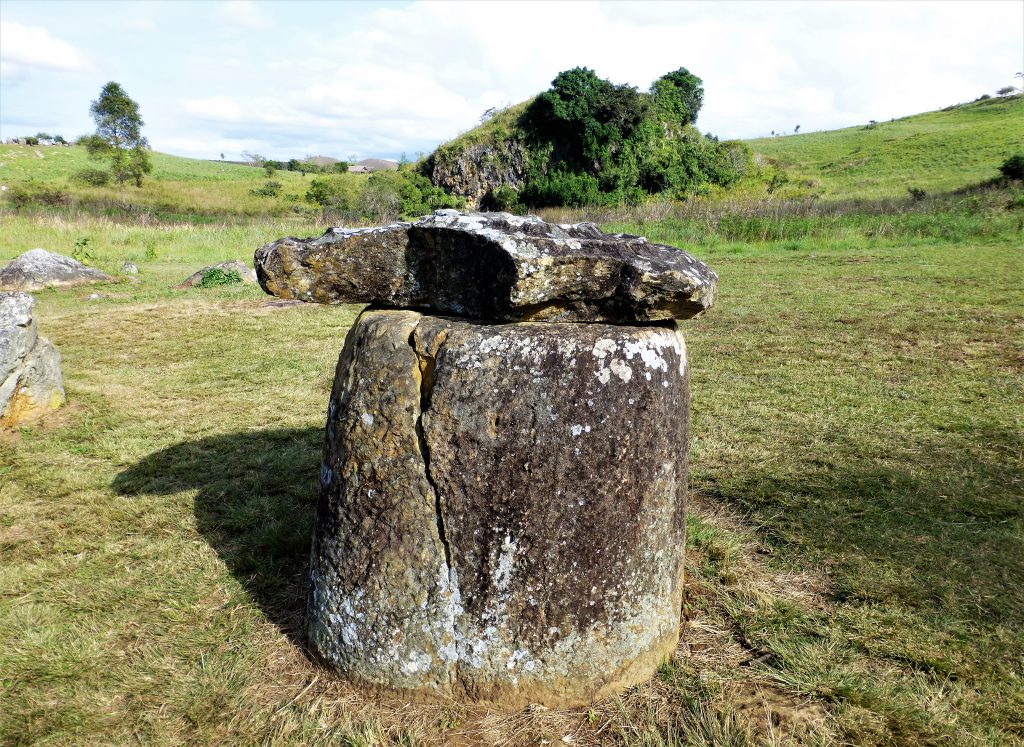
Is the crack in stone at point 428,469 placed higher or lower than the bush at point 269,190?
lower

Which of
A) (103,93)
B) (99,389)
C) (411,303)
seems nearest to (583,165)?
(103,93)

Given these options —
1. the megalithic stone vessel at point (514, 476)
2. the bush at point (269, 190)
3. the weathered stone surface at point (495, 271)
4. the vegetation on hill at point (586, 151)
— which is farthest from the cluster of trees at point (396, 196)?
the megalithic stone vessel at point (514, 476)

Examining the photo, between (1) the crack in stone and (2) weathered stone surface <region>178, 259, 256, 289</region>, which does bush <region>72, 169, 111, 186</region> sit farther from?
(1) the crack in stone

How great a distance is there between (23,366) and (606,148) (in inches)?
1432

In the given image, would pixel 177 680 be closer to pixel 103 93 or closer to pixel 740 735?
pixel 740 735

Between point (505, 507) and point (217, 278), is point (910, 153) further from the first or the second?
point (505, 507)

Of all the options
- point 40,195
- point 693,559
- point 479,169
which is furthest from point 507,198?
point 693,559

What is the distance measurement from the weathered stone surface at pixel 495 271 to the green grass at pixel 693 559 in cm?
167

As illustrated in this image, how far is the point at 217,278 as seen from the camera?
584 inches

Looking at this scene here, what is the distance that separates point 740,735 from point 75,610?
3.33 meters

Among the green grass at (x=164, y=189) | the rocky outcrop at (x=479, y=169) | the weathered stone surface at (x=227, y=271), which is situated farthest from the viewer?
the rocky outcrop at (x=479, y=169)

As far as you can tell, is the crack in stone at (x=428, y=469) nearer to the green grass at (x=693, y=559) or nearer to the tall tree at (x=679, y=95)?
the green grass at (x=693, y=559)

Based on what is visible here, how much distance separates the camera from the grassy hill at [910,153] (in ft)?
132

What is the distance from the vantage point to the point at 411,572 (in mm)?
2727
